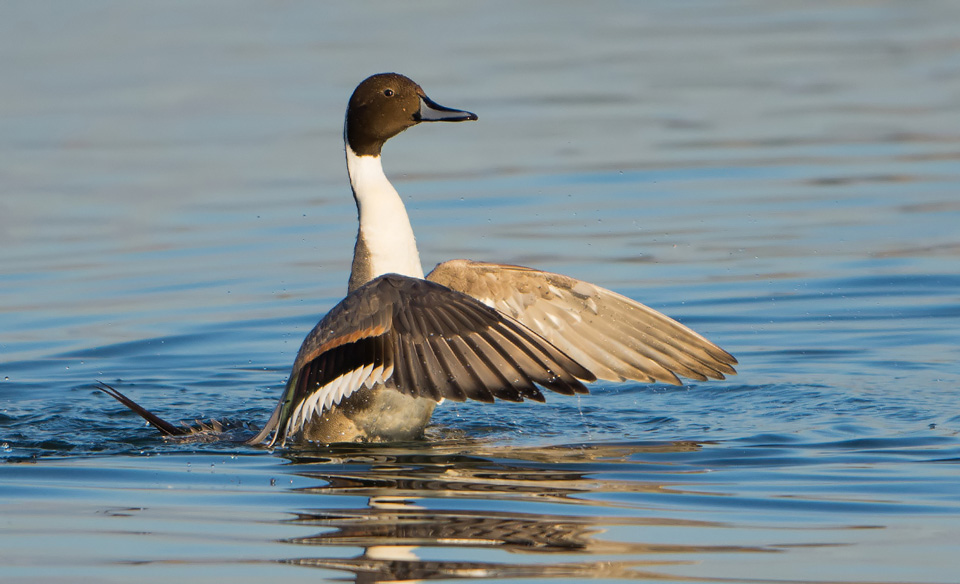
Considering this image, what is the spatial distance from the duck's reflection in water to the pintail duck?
0.83 ft

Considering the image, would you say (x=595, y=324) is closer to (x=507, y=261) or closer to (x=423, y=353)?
(x=423, y=353)

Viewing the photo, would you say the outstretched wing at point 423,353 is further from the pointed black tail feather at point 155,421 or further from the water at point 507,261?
the pointed black tail feather at point 155,421

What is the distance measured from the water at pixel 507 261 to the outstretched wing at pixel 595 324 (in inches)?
10.7

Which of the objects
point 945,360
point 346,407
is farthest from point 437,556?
point 945,360

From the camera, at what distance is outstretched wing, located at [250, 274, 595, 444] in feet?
17.9

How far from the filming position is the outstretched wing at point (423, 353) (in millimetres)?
5465

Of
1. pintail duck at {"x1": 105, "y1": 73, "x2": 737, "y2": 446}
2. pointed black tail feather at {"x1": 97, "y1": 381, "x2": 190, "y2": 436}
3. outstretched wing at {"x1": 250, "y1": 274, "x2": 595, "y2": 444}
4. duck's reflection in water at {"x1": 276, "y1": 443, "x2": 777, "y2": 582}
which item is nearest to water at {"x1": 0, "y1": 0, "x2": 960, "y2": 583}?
duck's reflection in water at {"x1": 276, "y1": 443, "x2": 777, "y2": 582}

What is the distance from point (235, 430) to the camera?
721 centimetres

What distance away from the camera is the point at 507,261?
33.4ft

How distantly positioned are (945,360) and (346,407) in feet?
11.0

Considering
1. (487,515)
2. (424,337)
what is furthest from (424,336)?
(487,515)

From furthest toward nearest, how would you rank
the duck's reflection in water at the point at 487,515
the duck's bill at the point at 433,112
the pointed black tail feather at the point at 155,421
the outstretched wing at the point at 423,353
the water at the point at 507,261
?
the duck's bill at the point at 433,112 → the pointed black tail feather at the point at 155,421 → the outstretched wing at the point at 423,353 → the water at the point at 507,261 → the duck's reflection in water at the point at 487,515

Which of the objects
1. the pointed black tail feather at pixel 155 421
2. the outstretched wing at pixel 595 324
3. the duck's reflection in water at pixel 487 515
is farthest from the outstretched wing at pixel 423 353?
the outstretched wing at pixel 595 324

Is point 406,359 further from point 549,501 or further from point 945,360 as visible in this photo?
point 945,360
